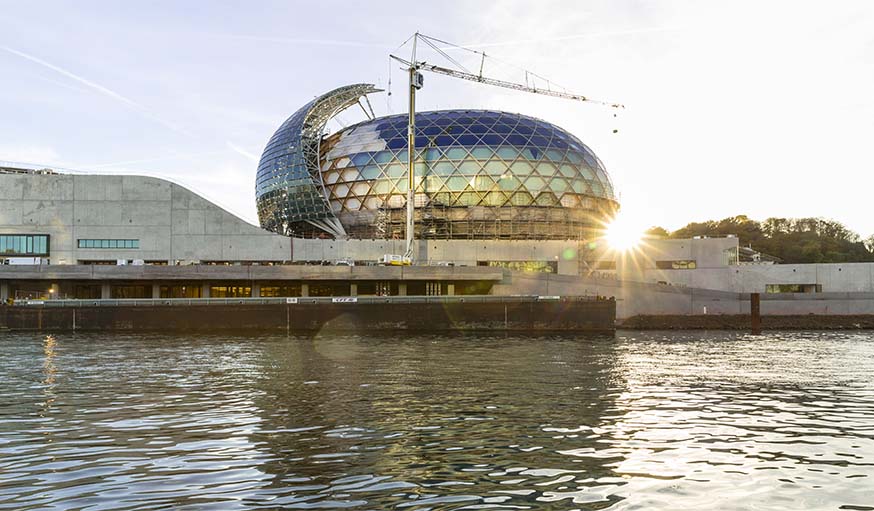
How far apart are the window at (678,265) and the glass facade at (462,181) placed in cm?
1884

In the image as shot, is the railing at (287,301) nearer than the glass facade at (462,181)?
Yes

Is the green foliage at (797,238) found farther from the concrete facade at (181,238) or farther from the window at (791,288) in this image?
the concrete facade at (181,238)

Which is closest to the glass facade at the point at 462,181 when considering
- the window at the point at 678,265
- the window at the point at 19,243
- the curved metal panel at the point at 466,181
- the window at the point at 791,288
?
the curved metal panel at the point at 466,181

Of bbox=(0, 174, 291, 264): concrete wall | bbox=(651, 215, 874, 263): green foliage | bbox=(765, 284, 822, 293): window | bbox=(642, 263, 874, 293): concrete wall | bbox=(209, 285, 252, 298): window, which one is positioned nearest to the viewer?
bbox=(209, 285, 252, 298): window

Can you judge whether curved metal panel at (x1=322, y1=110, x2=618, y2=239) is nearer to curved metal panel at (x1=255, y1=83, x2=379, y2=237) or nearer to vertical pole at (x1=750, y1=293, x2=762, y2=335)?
curved metal panel at (x1=255, y1=83, x2=379, y2=237)

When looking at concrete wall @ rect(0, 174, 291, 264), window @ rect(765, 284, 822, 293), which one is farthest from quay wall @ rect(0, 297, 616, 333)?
window @ rect(765, 284, 822, 293)

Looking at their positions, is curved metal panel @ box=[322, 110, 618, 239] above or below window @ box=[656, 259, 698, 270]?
above

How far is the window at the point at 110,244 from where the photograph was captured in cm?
9569

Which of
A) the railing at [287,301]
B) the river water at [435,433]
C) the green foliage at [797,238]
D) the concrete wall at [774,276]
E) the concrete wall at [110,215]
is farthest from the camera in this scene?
the green foliage at [797,238]

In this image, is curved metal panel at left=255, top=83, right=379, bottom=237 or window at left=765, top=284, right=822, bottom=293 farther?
curved metal panel at left=255, top=83, right=379, bottom=237

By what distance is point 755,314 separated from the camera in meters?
82.1

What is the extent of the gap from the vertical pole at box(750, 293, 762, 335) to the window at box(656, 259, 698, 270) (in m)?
21.2

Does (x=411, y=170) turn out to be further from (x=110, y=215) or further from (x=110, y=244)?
(x=110, y=244)

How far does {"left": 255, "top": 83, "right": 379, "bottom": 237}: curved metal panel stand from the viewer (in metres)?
130
